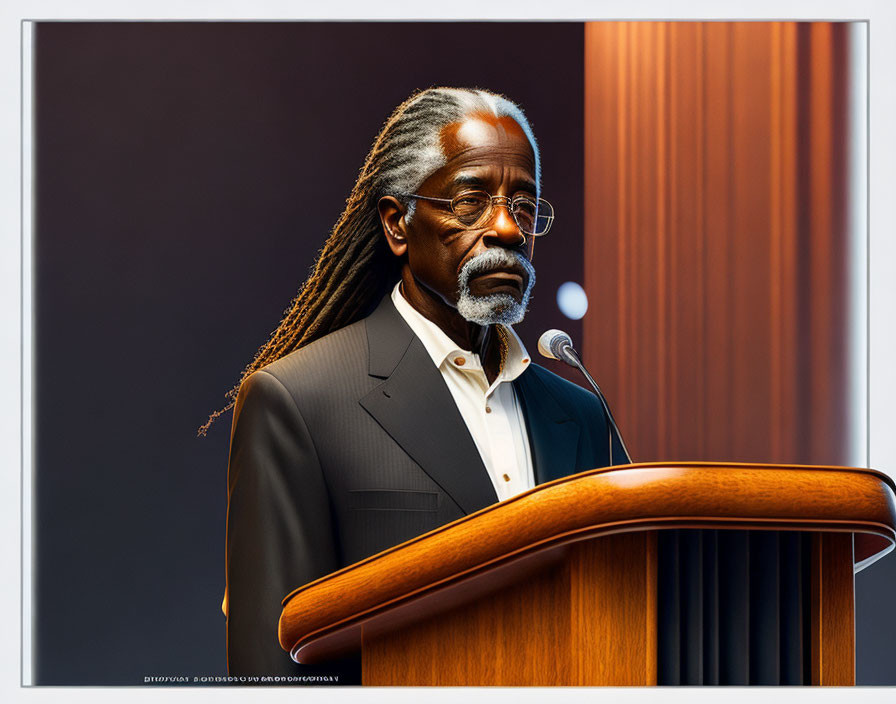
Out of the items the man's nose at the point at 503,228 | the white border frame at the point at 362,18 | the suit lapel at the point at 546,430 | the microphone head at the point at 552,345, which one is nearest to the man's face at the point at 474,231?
the man's nose at the point at 503,228

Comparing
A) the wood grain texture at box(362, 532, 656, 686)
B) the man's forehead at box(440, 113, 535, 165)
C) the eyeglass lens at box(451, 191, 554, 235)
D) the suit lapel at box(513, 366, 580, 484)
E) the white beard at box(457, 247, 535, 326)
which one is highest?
the man's forehead at box(440, 113, 535, 165)

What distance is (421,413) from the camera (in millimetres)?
1900

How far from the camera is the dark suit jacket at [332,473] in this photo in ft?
6.13

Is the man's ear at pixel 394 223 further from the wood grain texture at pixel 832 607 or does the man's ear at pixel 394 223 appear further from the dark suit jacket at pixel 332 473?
the wood grain texture at pixel 832 607

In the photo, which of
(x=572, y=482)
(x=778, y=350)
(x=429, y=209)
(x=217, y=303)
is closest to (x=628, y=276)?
(x=778, y=350)

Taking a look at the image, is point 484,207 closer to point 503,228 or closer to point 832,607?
point 503,228

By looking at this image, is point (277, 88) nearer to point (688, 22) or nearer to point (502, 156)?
point (502, 156)

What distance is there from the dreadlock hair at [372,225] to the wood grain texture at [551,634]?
1046 millimetres

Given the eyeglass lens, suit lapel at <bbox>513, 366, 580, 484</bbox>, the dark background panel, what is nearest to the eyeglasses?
the eyeglass lens

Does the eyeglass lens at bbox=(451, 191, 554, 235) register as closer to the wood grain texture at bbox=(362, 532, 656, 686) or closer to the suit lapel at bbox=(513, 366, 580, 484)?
the suit lapel at bbox=(513, 366, 580, 484)

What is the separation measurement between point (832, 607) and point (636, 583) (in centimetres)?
26

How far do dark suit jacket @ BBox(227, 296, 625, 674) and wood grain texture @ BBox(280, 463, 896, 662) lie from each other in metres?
0.70

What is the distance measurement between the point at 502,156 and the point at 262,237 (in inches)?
25.8

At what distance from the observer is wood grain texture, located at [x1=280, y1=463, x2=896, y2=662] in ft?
3.44
